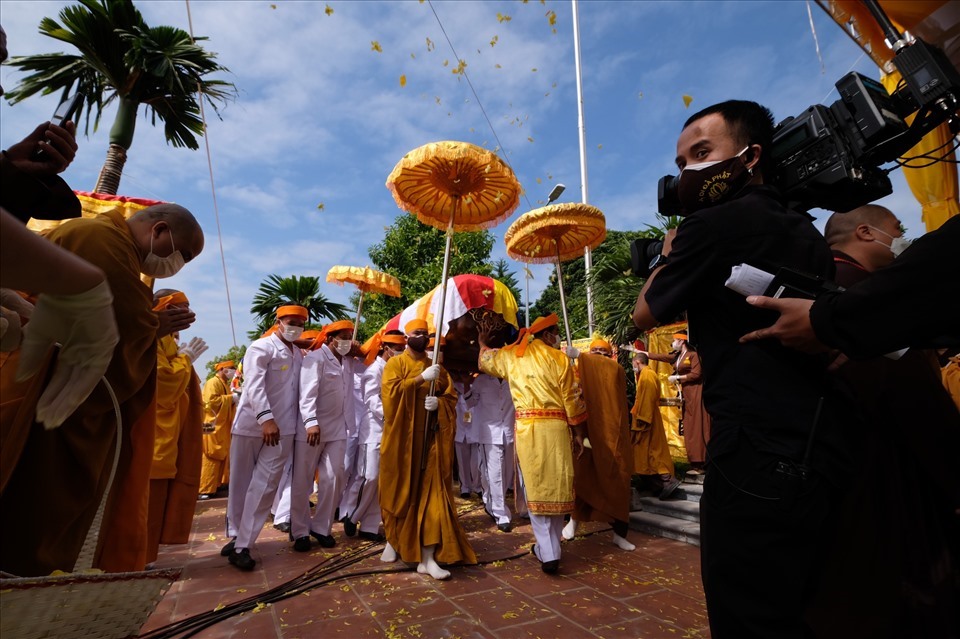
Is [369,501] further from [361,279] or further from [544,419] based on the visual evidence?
[361,279]

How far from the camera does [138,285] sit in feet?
7.39

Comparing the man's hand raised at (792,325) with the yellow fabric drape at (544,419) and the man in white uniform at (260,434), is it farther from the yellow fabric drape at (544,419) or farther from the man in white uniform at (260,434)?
the man in white uniform at (260,434)

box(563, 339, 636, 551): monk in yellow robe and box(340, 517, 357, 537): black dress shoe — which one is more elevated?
box(563, 339, 636, 551): monk in yellow robe

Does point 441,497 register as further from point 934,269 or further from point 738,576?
point 934,269

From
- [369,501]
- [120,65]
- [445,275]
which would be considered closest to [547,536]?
[369,501]

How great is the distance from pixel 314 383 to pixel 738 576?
4921mm

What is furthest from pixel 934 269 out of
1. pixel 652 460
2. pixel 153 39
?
pixel 153 39

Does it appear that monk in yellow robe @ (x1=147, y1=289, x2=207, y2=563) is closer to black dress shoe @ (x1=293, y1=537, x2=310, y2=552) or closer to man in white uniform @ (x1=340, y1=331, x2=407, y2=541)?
black dress shoe @ (x1=293, y1=537, x2=310, y2=552)

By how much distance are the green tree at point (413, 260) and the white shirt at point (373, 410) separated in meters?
14.5

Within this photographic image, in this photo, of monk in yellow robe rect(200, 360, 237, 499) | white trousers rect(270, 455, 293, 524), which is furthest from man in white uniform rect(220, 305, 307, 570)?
monk in yellow robe rect(200, 360, 237, 499)

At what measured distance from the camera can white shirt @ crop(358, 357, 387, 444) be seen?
6816 millimetres

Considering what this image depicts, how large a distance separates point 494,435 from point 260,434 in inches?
136

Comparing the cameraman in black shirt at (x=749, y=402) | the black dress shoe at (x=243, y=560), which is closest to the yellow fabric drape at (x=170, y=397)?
the black dress shoe at (x=243, y=560)

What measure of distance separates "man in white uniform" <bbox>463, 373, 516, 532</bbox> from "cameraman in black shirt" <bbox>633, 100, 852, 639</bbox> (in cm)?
537
